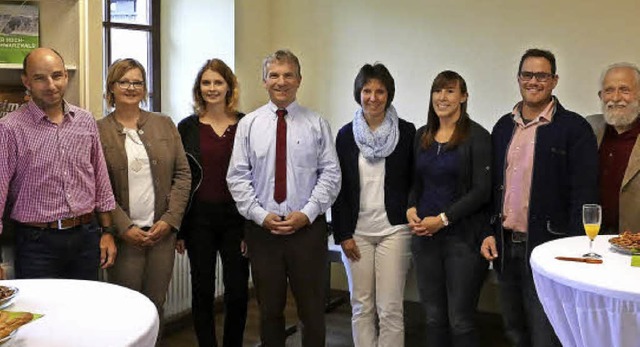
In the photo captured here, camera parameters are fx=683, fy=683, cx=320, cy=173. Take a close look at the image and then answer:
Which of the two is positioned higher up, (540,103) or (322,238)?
(540,103)

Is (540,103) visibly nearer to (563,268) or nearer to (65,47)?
(563,268)

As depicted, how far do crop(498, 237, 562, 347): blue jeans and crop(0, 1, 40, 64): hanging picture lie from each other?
219 cm

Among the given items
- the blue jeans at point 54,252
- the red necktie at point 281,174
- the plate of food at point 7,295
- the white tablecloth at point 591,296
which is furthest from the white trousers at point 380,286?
the plate of food at point 7,295

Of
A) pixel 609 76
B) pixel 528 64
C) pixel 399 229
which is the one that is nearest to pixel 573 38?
pixel 609 76

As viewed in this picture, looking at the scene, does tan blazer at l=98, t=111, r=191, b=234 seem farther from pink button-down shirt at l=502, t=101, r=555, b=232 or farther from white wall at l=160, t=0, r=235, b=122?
white wall at l=160, t=0, r=235, b=122

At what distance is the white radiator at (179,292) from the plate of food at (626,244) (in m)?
2.33

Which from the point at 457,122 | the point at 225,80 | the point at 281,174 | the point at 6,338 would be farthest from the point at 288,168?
the point at 6,338

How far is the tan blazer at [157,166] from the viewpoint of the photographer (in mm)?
2768

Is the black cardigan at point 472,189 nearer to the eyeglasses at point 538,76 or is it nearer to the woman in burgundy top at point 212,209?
the eyeglasses at point 538,76

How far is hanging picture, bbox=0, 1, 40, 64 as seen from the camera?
9.46ft

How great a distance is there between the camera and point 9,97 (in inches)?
116

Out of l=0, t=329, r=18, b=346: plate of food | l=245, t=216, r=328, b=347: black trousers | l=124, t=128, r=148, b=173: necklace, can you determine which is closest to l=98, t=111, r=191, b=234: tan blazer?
l=124, t=128, r=148, b=173: necklace

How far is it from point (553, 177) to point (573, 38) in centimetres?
157

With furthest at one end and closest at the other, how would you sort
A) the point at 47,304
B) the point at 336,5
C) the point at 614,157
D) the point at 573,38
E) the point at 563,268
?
the point at 336,5
the point at 573,38
the point at 614,157
the point at 563,268
the point at 47,304
